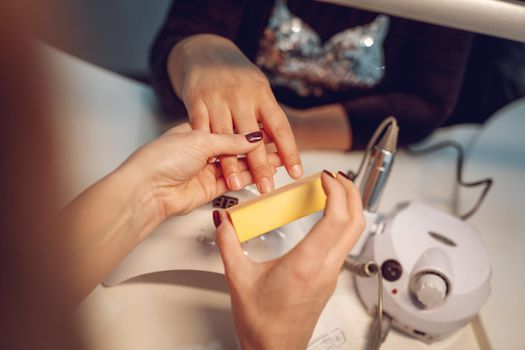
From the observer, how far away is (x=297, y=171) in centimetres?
49

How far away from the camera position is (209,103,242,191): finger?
19.0 inches

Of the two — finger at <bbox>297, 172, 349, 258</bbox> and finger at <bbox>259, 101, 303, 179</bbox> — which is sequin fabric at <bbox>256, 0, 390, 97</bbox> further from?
finger at <bbox>297, 172, 349, 258</bbox>

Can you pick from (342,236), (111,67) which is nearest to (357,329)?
(342,236)

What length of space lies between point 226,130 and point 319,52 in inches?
11.1

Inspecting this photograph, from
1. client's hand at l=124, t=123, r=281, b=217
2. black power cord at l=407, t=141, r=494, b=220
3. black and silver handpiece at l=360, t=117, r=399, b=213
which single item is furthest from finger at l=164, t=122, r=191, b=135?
black power cord at l=407, t=141, r=494, b=220

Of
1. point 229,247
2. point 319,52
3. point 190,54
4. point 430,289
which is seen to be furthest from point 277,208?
point 319,52

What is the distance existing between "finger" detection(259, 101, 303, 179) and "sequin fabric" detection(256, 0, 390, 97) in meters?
0.22

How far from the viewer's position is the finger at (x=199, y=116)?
50 centimetres

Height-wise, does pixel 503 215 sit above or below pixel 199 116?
below

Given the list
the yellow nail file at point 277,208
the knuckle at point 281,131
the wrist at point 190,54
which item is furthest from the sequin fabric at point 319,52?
the yellow nail file at point 277,208

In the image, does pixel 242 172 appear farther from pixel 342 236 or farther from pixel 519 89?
pixel 519 89

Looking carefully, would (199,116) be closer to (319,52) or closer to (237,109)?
(237,109)

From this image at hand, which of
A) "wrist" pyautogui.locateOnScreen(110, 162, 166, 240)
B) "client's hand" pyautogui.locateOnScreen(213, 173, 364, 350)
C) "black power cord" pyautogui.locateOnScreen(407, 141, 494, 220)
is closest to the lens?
"client's hand" pyautogui.locateOnScreen(213, 173, 364, 350)

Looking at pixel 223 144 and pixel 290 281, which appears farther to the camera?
pixel 223 144
